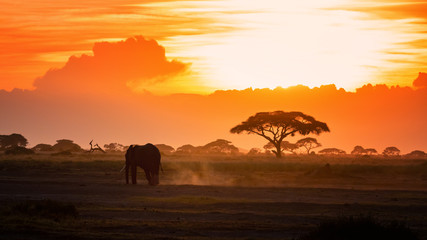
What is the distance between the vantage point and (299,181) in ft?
159

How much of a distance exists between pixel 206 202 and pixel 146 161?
12.9 metres

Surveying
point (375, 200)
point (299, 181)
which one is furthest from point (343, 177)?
point (375, 200)

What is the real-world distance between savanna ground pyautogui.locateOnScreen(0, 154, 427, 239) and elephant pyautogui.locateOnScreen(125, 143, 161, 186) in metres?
1.55

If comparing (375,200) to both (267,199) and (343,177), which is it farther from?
(343,177)

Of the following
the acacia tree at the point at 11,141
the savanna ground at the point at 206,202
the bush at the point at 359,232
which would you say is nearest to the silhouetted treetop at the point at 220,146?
the acacia tree at the point at 11,141

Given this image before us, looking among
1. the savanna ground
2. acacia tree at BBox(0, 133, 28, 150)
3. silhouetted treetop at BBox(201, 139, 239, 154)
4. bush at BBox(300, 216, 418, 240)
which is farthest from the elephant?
silhouetted treetop at BBox(201, 139, 239, 154)

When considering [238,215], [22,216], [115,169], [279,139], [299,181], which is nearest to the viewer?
[22,216]

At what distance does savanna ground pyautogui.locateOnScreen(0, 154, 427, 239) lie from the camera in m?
23.2

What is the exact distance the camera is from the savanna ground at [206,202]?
23156 millimetres

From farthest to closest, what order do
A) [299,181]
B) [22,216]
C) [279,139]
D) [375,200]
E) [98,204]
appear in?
[279,139], [299,181], [375,200], [98,204], [22,216]

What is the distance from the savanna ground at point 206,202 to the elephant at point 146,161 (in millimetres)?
1552

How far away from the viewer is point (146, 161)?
150 ft

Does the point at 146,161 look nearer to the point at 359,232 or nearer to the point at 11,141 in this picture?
the point at 359,232

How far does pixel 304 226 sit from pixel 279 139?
82843 millimetres
